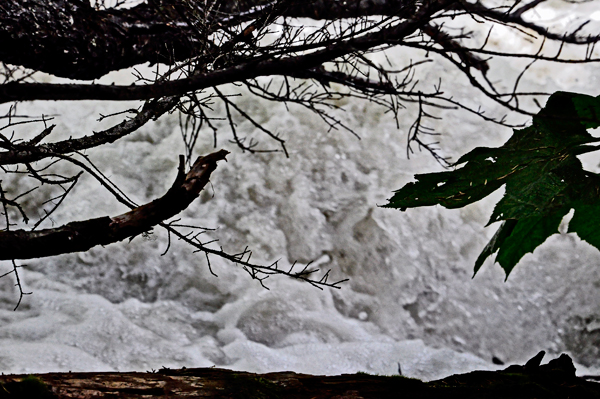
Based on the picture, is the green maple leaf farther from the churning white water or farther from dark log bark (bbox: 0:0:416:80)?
the churning white water

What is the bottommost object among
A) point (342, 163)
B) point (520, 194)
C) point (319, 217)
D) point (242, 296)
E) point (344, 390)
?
point (344, 390)

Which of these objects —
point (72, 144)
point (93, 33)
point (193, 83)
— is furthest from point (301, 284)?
point (193, 83)

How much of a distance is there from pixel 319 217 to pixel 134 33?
2063 millimetres

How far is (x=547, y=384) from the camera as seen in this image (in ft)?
3.39

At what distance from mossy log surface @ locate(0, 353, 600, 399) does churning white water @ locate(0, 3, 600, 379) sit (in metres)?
1.78

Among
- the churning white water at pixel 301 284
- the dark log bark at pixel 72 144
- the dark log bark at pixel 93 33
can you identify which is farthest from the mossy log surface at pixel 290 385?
the churning white water at pixel 301 284

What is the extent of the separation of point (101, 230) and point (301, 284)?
2601 mm

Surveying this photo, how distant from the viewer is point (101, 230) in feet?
2.69

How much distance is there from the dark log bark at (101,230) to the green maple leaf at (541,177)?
0.35 m

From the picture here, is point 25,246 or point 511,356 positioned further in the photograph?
point 511,356

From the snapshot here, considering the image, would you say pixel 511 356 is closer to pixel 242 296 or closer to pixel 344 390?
pixel 242 296

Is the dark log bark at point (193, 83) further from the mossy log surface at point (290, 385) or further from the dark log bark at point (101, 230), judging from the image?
the mossy log surface at point (290, 385)

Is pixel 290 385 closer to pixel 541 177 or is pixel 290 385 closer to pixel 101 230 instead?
pixel 101 230

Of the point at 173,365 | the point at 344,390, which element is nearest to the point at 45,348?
the point at 173,365
